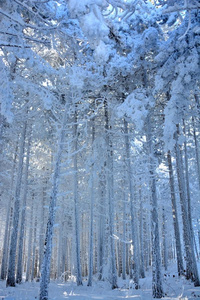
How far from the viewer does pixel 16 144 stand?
1691 cm

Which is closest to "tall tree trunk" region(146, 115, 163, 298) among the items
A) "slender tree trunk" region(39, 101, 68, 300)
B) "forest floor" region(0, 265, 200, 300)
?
"forest floor" region(0, 265, 200, 300)

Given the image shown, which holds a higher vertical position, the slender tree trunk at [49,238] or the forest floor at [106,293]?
the slender tree trunk at [49,238]

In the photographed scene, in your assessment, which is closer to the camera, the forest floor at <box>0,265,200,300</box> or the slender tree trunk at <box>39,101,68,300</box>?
the slender tree trunk at <box>39,101,68,300</box>

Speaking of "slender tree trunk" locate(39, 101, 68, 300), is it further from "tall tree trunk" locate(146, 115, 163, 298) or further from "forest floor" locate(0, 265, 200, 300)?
"tall tree trunk" locate(146, 115, 163, 298)

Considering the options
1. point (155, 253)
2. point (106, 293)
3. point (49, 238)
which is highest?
point (49, 238)

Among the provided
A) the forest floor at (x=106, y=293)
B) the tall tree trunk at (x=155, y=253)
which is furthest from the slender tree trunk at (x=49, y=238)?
the tall tree trunk at (x=155, y=253)

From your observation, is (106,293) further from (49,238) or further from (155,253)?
(49,238)

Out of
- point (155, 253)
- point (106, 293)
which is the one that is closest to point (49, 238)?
point (106, 293)

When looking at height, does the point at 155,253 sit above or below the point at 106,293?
above

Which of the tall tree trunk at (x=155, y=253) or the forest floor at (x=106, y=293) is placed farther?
the tall tree trunk at (x=155, y=253)

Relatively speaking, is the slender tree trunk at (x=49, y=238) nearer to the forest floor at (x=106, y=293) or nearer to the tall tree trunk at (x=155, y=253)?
the forest floor at (x=106, y=293)

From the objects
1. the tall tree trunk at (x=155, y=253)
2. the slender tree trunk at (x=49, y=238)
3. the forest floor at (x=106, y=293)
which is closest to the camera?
the slender tree trunk at (x=49, y=238)

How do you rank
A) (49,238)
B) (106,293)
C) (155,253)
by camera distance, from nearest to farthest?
(49,238), (155,253), (106,293)

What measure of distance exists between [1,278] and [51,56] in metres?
14.9
